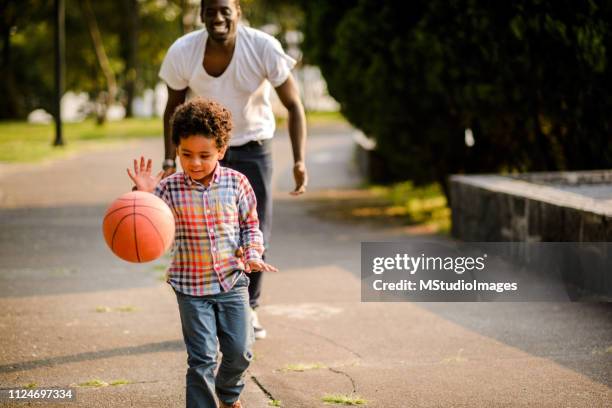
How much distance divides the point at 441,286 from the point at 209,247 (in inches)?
150

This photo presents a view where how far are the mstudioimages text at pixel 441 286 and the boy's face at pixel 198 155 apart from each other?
12.0 feet

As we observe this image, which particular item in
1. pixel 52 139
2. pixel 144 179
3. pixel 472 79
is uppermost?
pixel 472 79

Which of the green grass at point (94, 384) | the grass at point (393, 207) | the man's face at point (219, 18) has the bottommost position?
the grass at point (393, 207)

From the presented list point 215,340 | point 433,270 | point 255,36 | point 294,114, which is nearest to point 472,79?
point 433,270

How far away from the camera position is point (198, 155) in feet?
13.2

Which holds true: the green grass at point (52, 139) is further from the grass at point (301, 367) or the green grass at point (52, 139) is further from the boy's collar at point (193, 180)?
the boy's collar at point (193, 180)

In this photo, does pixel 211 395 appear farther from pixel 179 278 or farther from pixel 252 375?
pixel 252 375

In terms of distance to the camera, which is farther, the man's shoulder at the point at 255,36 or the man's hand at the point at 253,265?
the man's shoulder at the point at 255,36

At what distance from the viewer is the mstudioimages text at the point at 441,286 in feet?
23.9

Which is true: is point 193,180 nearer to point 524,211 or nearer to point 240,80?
point 240,80

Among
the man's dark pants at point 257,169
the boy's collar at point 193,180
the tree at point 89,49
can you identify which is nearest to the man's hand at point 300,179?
the man's dark pants at point 257,169

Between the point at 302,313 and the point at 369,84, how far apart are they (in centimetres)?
479

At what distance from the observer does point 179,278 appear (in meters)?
4.05

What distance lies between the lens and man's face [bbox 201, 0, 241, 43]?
5.40 metres
